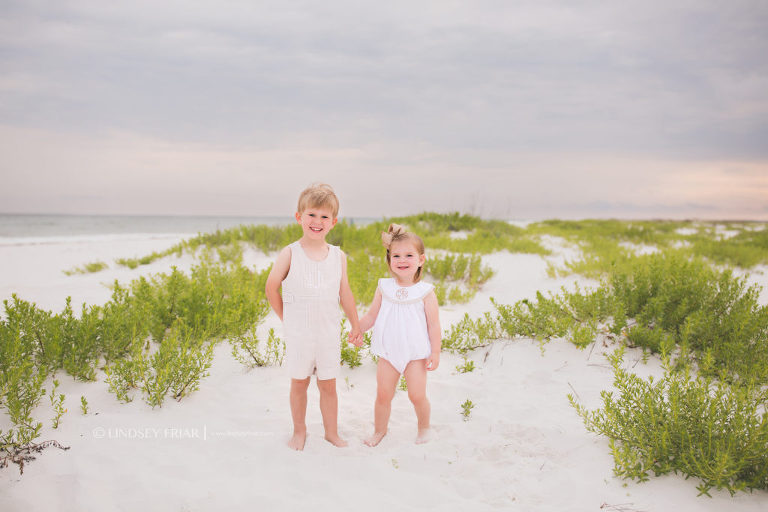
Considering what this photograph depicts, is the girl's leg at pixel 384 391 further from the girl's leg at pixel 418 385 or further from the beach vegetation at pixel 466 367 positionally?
the beach vegetation at pixel 466 367

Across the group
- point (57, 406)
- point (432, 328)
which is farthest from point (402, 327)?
point (57, 406)

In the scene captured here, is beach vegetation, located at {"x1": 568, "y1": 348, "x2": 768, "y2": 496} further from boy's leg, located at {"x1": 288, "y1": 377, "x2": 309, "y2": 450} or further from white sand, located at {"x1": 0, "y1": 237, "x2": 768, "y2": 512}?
boy's leg, located at {"x1": 288, "y1": 377, "x2": 309, "y2": 450}

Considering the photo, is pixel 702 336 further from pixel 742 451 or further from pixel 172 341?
pixel 172 341

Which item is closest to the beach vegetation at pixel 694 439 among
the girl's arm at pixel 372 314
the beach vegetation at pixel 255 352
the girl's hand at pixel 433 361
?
the girl's hand at pixel 433 361

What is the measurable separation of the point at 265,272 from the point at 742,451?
5.35 m

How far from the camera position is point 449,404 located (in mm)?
3475

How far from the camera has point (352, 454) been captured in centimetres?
284

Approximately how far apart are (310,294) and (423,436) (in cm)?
129

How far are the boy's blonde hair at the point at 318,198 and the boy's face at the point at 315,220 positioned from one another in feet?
0.09

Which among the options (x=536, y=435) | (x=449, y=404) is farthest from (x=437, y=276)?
(x=536, y=435)

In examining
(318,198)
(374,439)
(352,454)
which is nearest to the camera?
(318,198)

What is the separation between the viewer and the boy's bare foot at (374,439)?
2.93 meters

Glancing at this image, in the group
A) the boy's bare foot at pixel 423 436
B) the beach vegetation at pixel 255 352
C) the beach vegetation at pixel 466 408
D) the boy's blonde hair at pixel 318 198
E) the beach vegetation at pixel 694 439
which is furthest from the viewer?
the beach vegetation at pixel 255 352

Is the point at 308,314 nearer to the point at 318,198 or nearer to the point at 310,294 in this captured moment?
the point at 310,294
